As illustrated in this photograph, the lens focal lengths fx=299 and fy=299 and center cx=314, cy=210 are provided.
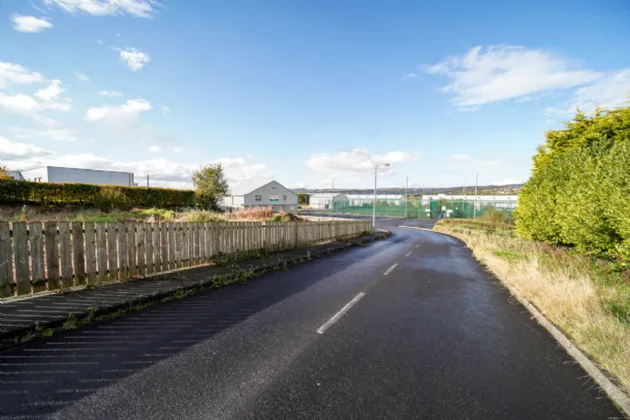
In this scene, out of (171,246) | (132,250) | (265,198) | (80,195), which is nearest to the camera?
Result: (132,250)

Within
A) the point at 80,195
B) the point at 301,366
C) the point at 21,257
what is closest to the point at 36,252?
the point at 21,257

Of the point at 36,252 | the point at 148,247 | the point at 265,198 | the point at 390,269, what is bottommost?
the point at 390,269

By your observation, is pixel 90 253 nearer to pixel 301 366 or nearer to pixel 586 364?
pixel 301 366

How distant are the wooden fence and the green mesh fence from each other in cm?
3490

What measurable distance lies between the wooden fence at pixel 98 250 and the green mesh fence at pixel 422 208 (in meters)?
34.9

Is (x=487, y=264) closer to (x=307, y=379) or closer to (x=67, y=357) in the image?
(x=307, y=379)

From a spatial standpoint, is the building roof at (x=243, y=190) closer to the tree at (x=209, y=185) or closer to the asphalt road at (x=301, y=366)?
the tree at (x=209, y=185)

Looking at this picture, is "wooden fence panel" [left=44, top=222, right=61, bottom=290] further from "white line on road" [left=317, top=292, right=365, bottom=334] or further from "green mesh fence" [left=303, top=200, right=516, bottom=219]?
"green mesh fence" [left=303, top=200, right=516, bottom=219]

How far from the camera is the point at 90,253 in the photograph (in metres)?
6.42

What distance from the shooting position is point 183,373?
3.53m

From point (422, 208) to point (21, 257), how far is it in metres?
52.4

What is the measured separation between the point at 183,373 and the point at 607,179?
10.1 meters

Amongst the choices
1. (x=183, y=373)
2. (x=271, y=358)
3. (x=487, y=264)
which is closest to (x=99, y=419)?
(x=183, y=373)

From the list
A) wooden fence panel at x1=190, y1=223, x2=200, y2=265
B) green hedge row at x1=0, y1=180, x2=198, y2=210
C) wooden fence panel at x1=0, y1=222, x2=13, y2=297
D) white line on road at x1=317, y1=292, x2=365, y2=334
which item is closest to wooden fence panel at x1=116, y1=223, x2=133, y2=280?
wooden fence panel at x1=0, y1=222, x2=13, y2=297
